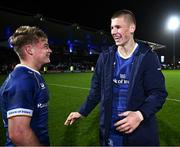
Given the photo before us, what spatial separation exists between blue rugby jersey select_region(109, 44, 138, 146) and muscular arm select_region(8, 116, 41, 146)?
3.56 ft

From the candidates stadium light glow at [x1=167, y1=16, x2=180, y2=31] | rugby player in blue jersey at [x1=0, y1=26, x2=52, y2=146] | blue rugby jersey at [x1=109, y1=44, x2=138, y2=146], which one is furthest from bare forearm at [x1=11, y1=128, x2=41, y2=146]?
stadium light glow at [x1=167, y1=16, x2=180, y2=31]

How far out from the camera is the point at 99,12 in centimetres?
5272

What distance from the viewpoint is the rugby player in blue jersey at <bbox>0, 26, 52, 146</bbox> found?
2395 mm

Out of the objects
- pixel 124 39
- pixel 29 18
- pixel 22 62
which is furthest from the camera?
pixel 29 18

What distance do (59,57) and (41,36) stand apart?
4744 cm

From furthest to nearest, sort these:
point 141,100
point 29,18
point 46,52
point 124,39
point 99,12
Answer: point 99,12 → point 29,18 → point 124,39 → point 141,100 → point 46,52

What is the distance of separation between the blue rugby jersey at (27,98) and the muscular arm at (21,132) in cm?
5

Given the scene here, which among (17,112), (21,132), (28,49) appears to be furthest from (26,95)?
(28,49)

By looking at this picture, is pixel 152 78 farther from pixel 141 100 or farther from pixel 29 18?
pixel 29 18

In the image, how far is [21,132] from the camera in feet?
7.70

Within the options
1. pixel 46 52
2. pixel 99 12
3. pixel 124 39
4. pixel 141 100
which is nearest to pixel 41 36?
pixel 46 52

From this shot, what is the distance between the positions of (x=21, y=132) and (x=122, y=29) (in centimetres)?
160

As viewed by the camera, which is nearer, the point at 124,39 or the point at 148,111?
the point at 148,111

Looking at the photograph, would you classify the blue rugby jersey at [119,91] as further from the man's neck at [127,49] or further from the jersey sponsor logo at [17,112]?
the jersey sponsor logo at [17,112]
